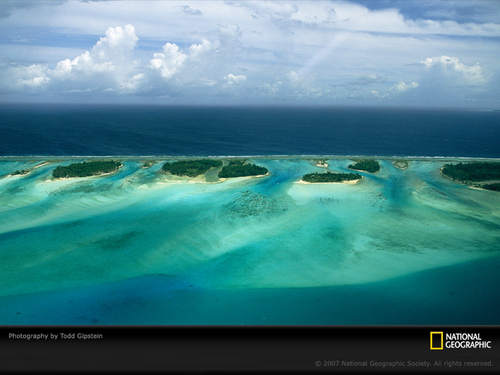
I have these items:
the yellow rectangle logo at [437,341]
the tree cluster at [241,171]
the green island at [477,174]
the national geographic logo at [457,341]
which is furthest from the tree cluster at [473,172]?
the yellow rectangle logo at [437,341]

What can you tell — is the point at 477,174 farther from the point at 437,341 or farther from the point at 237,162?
the point at 437,341

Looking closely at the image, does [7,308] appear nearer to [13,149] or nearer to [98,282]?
[98,282]

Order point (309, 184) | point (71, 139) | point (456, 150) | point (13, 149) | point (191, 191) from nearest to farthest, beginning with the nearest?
1. point (191, 191)
2. point (309, 184)
3. point (13, 149)
4. point (456, 150)
5. point (71, 139)

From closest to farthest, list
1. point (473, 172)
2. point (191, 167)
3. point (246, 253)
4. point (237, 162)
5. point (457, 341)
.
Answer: point (457, 341), point (246, 253), point (473, 172), point (191, 167), point (237, 162)

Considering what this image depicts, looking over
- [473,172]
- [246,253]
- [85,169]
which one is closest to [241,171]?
[246,253]

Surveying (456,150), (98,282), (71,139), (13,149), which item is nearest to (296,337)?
(98,282)

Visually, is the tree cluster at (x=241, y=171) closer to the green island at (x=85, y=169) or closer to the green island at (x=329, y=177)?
the green island at (x=329, y=177)
